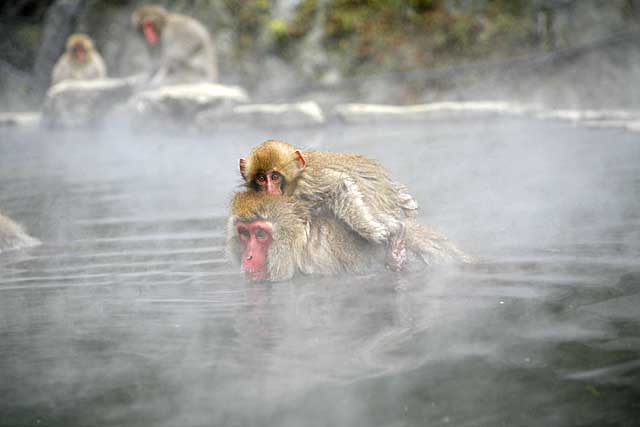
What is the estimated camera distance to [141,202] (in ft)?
23.1

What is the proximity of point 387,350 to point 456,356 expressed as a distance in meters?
0.23

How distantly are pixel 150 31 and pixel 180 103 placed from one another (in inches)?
100

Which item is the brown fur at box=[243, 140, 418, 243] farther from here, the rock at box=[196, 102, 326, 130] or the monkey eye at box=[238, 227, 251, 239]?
the rock at box=[196, 102, 326, 130]

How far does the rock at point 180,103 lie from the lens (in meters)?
13.1

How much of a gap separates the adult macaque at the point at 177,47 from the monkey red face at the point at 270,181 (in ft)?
35.5

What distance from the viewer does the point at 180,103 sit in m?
13.1

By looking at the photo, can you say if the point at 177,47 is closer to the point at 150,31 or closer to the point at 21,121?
the point at 150,31

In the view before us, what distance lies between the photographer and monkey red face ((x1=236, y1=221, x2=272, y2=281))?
401cm

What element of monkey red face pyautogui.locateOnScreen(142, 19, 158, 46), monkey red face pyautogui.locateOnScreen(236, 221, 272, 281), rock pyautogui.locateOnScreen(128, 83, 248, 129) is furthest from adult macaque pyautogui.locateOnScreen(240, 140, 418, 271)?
monkey red face pyautogui.locateOnScreen(142, 19, 158, 46)

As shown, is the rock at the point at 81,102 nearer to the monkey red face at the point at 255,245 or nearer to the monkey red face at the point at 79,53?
the monkey red face at the point at 79,53

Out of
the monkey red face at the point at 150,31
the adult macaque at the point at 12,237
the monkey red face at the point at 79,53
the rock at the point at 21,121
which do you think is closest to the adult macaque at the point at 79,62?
the monkey red face at the point at 79,53

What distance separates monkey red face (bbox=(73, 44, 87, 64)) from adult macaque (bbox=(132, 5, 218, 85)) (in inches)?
87.8

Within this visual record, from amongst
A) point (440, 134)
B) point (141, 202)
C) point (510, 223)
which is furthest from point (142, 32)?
point (510, 223)

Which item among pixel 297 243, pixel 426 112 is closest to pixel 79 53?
pixel 426 112
